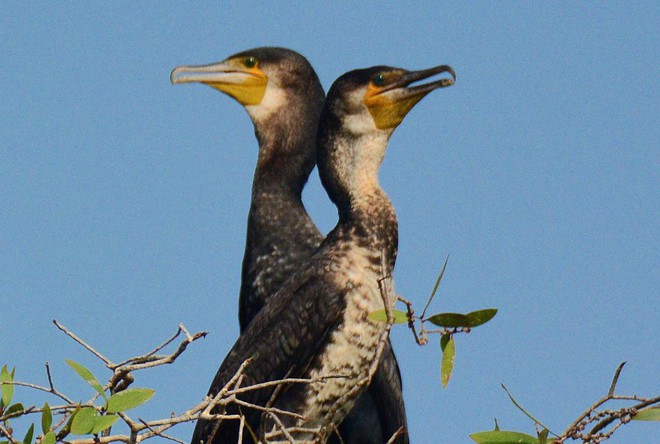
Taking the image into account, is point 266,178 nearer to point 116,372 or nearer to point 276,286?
→ point 276,286

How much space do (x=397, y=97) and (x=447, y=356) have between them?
217cm

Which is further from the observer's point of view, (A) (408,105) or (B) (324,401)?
(A) (408,105)

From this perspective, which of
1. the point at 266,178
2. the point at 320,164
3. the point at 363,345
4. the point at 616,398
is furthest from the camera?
the point at 266,178

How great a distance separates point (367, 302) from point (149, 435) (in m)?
1.48

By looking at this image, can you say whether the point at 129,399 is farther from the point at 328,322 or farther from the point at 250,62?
the point at 250,62

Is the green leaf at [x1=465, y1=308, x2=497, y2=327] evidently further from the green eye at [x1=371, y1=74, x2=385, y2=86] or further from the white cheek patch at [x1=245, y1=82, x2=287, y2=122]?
the white cheek patch at [x1=245, y1=82, x2=287, y2=122]

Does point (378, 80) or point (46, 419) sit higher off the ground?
point (378, 80)

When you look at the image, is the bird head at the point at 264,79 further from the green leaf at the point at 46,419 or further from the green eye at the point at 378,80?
the green leaf at the point at 46,419

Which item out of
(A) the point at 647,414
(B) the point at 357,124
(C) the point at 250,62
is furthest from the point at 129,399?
(C) the point at 250,62

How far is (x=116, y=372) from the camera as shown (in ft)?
12.6

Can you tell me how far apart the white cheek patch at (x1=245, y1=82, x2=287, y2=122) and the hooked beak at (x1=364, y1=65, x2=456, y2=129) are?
52.1 inches

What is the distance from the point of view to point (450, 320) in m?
3.53

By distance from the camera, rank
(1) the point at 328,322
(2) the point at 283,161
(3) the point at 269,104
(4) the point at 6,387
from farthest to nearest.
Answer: (3) the point at 269,104 < (2) the point at 283,161 < (1) the point at 328,322 < (4) the point at 6,387

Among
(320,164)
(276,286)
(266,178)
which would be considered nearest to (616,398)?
(320,164)
